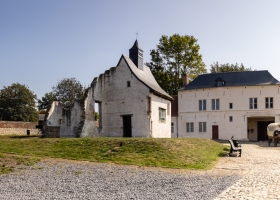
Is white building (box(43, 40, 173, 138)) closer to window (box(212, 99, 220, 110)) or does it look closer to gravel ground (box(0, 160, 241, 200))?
gravel ground (box(0, 160, 241, 200))

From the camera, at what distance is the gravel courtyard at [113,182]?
9.27 metres

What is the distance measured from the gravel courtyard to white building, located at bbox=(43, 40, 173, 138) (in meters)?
11.7

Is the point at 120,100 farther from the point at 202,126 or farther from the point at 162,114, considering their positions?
the point at 202,126

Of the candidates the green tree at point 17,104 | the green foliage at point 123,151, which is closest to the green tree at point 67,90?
the green tree at point 17,104

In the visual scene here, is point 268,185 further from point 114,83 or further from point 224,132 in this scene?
point 224,132

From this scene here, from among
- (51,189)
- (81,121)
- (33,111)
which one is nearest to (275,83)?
(81,121)

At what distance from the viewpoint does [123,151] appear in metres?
17.6

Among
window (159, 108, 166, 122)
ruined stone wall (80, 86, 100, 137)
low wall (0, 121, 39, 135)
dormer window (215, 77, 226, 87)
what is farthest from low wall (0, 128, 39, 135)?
dormer window (215, 77, 226, 87)

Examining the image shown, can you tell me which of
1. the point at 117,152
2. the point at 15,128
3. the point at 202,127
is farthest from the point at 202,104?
the point at 117,152

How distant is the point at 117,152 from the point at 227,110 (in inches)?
1077

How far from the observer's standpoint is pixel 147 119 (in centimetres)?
2641

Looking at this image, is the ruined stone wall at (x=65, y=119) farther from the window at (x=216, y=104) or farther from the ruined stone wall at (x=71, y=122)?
the window at (x=216, y=104)

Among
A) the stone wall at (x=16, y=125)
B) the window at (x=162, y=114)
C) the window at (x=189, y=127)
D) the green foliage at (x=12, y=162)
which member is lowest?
the green foliage at (x=12, y=162)

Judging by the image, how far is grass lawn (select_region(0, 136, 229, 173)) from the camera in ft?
51.1
